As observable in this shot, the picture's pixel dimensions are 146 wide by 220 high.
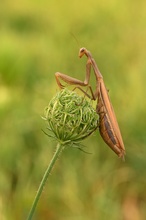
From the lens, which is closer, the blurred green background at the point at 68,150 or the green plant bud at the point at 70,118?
the green plant bud at the point at 70,118

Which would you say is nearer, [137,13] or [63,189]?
[63,189]

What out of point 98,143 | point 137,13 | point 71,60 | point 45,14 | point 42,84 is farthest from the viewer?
point 45,14

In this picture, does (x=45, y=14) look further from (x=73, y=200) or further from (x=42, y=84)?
(x=73, y=200)

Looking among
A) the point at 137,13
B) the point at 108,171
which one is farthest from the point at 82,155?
the point at 137,13

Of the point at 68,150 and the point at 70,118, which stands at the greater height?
the point at 68,150

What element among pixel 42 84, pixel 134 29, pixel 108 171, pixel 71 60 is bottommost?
pixel 108 171
